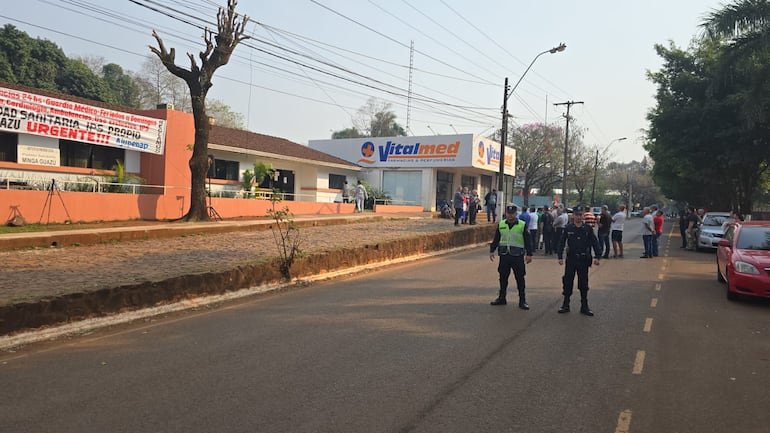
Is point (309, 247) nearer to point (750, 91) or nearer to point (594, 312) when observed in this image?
point (594, 312)

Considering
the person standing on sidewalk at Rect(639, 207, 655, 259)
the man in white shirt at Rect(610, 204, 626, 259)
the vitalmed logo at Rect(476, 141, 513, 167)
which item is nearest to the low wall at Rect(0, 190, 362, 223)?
the man in white shirt at Rect(610, 204, 626, 259)

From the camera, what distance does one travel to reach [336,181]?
3541 centimetres

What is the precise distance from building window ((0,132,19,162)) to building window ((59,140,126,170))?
156 cm

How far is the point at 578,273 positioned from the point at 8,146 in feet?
54.4

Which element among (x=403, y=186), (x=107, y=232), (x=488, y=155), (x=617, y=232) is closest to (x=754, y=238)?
(x=617, y=232)

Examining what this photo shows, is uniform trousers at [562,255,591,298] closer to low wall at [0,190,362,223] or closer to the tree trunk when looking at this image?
the tree trunk

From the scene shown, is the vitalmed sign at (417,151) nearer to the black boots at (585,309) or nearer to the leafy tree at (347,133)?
the black boots at (585,309)

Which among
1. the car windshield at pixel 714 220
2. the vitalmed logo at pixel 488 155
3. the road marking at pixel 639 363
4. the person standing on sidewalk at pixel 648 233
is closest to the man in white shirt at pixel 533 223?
the person standing on sidewalk at pixel 648 233

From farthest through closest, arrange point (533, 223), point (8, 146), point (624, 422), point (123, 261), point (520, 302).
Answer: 1. point (533, 223)
2. point (8, 146)
3. point (123, 261)
4. point (520, 302)
5. point (624, 422)

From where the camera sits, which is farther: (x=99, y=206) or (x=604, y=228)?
(x=604, y=228)

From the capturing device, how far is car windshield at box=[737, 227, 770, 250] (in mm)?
10664

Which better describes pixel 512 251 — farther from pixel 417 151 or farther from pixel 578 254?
pixel 417 151

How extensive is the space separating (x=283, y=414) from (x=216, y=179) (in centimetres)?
2249

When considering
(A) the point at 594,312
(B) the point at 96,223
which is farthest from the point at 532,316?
(B) the point at 96,223
